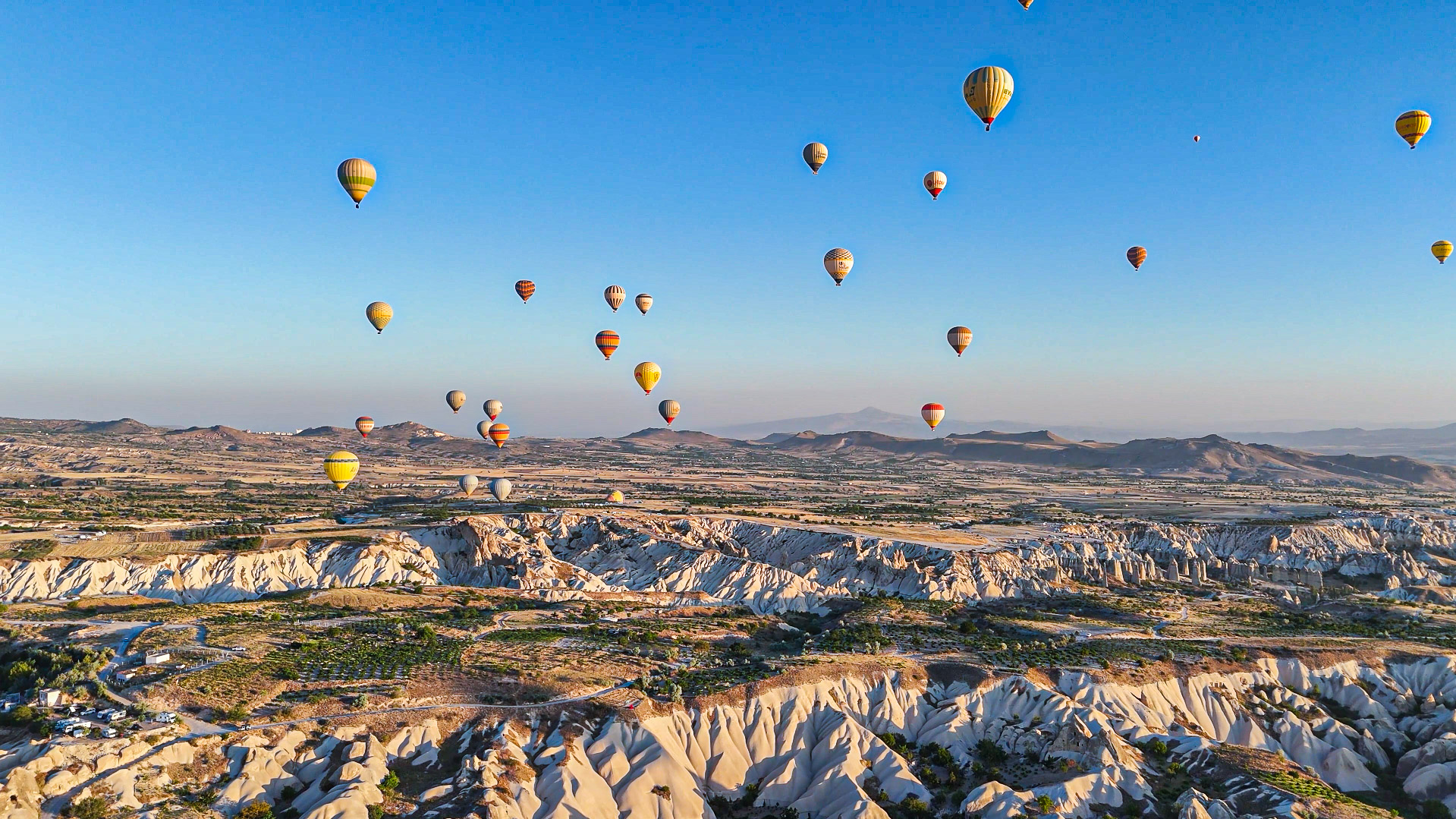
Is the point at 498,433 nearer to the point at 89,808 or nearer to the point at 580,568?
the point at 580,568

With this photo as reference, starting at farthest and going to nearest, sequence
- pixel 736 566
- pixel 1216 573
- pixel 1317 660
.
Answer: pixel 1216 573
pixel 736 566
pixel 1317 660

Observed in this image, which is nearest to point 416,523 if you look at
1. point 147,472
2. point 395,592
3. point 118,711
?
point 395,592

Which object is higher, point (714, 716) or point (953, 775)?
point (714, 716)

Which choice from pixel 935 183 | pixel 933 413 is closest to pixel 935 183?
pixel 935 183

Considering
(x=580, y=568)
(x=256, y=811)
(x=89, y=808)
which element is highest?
(x=89, y=808)

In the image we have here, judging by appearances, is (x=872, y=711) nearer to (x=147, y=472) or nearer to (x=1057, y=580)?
(x=1057, y=580)

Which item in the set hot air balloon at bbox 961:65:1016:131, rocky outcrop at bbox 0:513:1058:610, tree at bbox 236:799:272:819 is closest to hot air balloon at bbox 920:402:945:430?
rocky outcrop at bbox 0:513:1058:610
